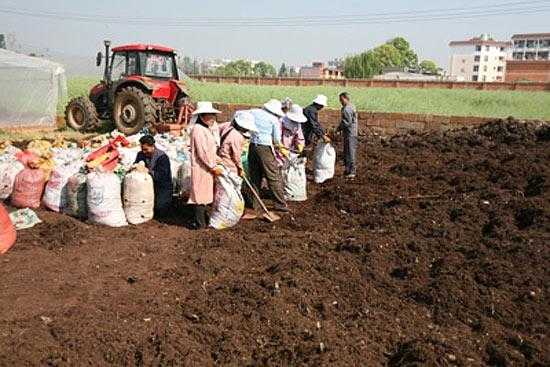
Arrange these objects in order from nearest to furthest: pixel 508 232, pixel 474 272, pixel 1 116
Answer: pixel 474 272 < pixel 508 232 < pixel 1 116

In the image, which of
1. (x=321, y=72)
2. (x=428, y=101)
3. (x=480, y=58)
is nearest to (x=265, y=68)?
(x=321, y=72)

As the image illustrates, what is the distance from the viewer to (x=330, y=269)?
416 centimetres

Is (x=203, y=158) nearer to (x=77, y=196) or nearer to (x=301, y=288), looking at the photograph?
(x=77, y=196)

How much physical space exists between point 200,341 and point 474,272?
7.40 ft

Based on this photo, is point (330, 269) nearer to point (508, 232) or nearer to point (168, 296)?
point (168, 296)

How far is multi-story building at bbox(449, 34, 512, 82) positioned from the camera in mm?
86625

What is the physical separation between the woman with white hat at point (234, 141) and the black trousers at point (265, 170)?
1.42ft

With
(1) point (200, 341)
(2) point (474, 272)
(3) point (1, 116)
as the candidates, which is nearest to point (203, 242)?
(1) point (200, 341)

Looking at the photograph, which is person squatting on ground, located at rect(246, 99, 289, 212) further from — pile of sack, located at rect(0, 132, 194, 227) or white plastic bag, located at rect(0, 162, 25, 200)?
white plastic bag, located at rect(0, 162, 25, 200)

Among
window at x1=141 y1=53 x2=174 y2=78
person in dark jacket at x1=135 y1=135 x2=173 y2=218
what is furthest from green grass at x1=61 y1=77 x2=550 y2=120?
person in dark jacket at x1=135 y1=135 x2=173 y2=218

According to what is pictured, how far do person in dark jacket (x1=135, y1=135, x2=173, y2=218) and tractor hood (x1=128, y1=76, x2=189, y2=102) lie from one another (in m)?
5.62

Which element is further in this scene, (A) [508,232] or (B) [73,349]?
(A) [508,232]

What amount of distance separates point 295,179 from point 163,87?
18.6 ft

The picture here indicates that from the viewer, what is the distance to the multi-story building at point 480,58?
3410 inches
